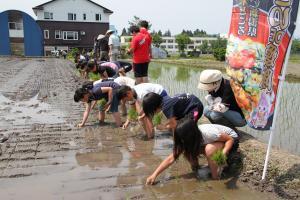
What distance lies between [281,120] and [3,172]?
433 centimetres

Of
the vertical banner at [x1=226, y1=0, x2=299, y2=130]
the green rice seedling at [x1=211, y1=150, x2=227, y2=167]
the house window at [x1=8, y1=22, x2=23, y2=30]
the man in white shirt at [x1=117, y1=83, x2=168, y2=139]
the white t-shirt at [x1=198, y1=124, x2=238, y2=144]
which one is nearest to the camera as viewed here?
the vertical banner at [x1=226, y1=0, x2=299, y2=130]

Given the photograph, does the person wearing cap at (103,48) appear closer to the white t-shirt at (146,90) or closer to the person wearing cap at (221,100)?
the white t-shirt at (146,90)

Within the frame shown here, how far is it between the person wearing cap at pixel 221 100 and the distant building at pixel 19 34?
35469mm

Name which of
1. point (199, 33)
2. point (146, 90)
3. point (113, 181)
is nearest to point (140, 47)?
point (146, 90)

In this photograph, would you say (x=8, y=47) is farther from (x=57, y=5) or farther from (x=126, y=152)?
(x=126, y=152)

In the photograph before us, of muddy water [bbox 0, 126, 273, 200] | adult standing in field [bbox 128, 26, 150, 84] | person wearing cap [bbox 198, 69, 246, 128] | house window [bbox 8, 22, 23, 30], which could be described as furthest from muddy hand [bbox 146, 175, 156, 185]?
house window [bbox 8, 22, 23, 30]

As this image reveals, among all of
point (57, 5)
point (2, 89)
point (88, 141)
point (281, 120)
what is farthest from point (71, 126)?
point (57, 5)

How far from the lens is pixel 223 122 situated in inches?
169

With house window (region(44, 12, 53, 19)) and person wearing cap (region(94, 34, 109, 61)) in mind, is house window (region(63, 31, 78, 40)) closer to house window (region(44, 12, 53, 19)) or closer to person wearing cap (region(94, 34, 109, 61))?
house window (region(44, 12, 53, 19))

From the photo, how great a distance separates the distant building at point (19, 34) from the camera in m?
36.8

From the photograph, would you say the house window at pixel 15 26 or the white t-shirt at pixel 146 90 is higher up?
the house window at pixel 15 26

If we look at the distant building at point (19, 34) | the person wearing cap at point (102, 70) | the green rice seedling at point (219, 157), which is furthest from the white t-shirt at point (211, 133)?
the distant building at point (19, 34)

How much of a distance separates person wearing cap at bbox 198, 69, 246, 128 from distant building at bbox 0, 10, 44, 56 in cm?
3547

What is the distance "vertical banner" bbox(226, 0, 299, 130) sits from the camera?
316 cm
